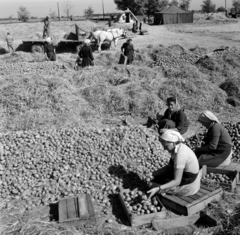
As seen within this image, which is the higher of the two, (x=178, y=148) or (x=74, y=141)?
(x=178, y=148)

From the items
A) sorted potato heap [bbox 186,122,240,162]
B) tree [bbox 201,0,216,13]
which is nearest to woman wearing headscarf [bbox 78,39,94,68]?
sorted potato heap [bbox 186,122,240,162]

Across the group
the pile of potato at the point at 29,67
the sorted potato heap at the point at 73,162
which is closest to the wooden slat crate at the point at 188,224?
the sorted potato heap at the point at 73,162

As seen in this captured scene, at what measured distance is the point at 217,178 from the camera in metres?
5.18

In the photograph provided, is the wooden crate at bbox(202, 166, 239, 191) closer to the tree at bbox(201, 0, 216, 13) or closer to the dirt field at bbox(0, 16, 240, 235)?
the dirt field at bbox(0, 16, 240, 235)

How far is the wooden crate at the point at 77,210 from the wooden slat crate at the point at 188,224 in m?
0.94

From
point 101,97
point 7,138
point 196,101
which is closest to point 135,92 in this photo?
point 101,97

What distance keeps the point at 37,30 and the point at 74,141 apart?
21.9m

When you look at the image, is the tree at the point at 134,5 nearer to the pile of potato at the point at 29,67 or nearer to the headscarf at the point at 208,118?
the pile of potato at the point at 29,67

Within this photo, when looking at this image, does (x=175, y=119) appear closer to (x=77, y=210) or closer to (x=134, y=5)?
(x=77, y=210)

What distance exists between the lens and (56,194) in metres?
5.21

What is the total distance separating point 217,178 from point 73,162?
8.52ft

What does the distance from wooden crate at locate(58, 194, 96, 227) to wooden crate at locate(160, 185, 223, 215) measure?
108 centimetres

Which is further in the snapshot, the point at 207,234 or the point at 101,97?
the point at 101,97

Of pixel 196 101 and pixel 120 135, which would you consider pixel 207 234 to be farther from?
pixel 196 101
